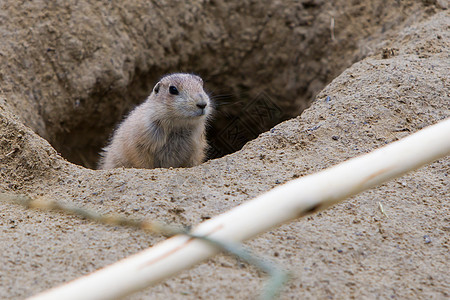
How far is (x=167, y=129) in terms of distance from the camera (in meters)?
5.98

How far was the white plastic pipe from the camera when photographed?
2.38 metres

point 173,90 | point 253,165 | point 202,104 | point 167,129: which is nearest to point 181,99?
point 173,90

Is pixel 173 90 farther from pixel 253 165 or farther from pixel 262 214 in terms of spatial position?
pixel 262 214

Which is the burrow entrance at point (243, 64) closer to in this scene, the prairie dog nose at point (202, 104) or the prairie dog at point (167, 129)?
the prairie dog at point (167, 129)

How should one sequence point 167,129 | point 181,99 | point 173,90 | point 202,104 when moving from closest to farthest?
1. point 202,104
2. point 181,99
3. point 173,90
4. point 167,129

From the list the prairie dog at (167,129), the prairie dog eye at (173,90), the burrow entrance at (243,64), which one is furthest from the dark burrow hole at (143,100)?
the prairie dog eye at (173,90)

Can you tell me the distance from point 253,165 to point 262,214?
1.68 meters

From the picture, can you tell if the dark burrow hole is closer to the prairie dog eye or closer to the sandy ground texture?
the sandy ground texture

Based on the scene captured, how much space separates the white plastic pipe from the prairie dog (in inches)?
118

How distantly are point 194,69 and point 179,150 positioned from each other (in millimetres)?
2039

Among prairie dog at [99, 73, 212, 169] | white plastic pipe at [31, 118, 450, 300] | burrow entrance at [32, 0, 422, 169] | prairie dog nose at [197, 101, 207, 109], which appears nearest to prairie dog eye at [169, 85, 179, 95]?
prairie dog at [99, 73, 212, 169]

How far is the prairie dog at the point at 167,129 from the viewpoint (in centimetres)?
576

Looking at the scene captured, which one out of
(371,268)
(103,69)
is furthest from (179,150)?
(371,268)

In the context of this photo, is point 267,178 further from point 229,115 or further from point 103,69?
point 229,115
